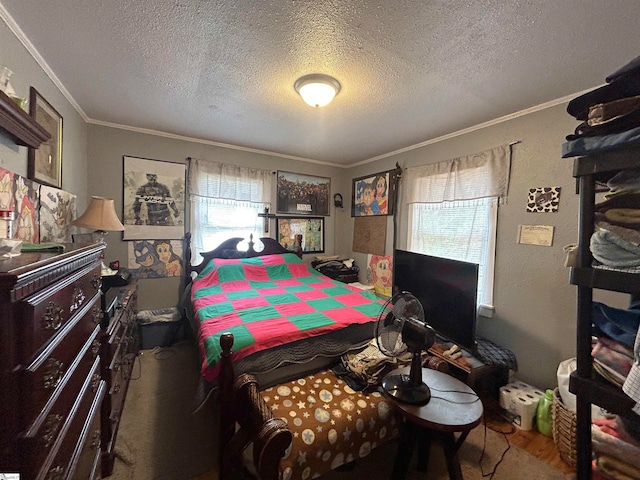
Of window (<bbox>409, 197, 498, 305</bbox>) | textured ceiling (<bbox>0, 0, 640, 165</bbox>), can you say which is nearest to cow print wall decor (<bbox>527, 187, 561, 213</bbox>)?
window (<bbox>409, 197, 498, 305</bbox>)

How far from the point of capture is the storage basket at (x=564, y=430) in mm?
1619

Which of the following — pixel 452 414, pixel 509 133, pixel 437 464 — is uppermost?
pixel 509 133

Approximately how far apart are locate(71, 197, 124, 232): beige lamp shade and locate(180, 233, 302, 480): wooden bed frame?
5.05 ft

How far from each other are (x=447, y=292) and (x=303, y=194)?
2.70 meters

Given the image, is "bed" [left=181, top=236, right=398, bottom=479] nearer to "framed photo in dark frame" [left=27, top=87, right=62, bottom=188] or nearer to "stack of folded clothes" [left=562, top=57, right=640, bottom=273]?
"stack of folded clothes" [left=562, top=57, right=640, bottom=273]

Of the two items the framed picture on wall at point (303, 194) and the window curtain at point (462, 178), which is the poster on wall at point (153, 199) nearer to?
the framed picture on wall at point (303, 194)

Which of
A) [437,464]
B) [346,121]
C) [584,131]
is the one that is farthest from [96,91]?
[437,464]

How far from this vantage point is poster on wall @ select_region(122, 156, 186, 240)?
118 inches

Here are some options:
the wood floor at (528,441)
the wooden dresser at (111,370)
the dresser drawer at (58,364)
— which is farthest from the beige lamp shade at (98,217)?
the wood floor at (528,441)

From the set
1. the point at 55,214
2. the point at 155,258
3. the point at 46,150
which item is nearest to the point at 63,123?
the point at 46,150

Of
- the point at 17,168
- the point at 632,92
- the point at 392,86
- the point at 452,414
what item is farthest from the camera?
the point at 392,86

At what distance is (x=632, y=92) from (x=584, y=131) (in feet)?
0.35

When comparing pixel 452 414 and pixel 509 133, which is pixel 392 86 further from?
pixel 452 414

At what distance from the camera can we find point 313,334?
1780 millimetres
